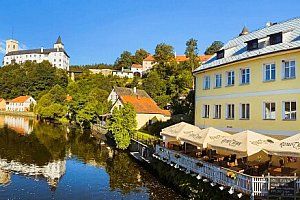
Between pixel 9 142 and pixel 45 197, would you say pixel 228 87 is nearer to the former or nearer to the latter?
pixel 45 197

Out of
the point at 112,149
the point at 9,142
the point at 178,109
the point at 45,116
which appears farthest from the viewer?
the point at 45,116

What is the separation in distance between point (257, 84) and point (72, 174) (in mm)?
17137

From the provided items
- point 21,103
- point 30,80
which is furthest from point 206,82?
point 30,80

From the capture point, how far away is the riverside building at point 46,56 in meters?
178

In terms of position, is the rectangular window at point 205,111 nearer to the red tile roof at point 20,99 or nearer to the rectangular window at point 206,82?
the rectangular window at point 206,82

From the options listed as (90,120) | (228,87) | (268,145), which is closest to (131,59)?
(90,120)

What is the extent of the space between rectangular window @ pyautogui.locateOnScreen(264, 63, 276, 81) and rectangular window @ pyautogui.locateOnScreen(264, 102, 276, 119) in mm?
1666

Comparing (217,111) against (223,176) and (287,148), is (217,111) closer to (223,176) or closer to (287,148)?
(223,176)

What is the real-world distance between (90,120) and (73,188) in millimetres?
44817

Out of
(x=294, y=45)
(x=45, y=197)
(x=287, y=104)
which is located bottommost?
(x=45, y=197)

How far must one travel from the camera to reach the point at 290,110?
810 inches

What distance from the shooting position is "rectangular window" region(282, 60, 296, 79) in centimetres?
2043

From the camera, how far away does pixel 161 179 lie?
2602cm

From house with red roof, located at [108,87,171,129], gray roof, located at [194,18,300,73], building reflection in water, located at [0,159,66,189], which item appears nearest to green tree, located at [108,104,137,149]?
building reflection in water, located at [0,159,66,189]
